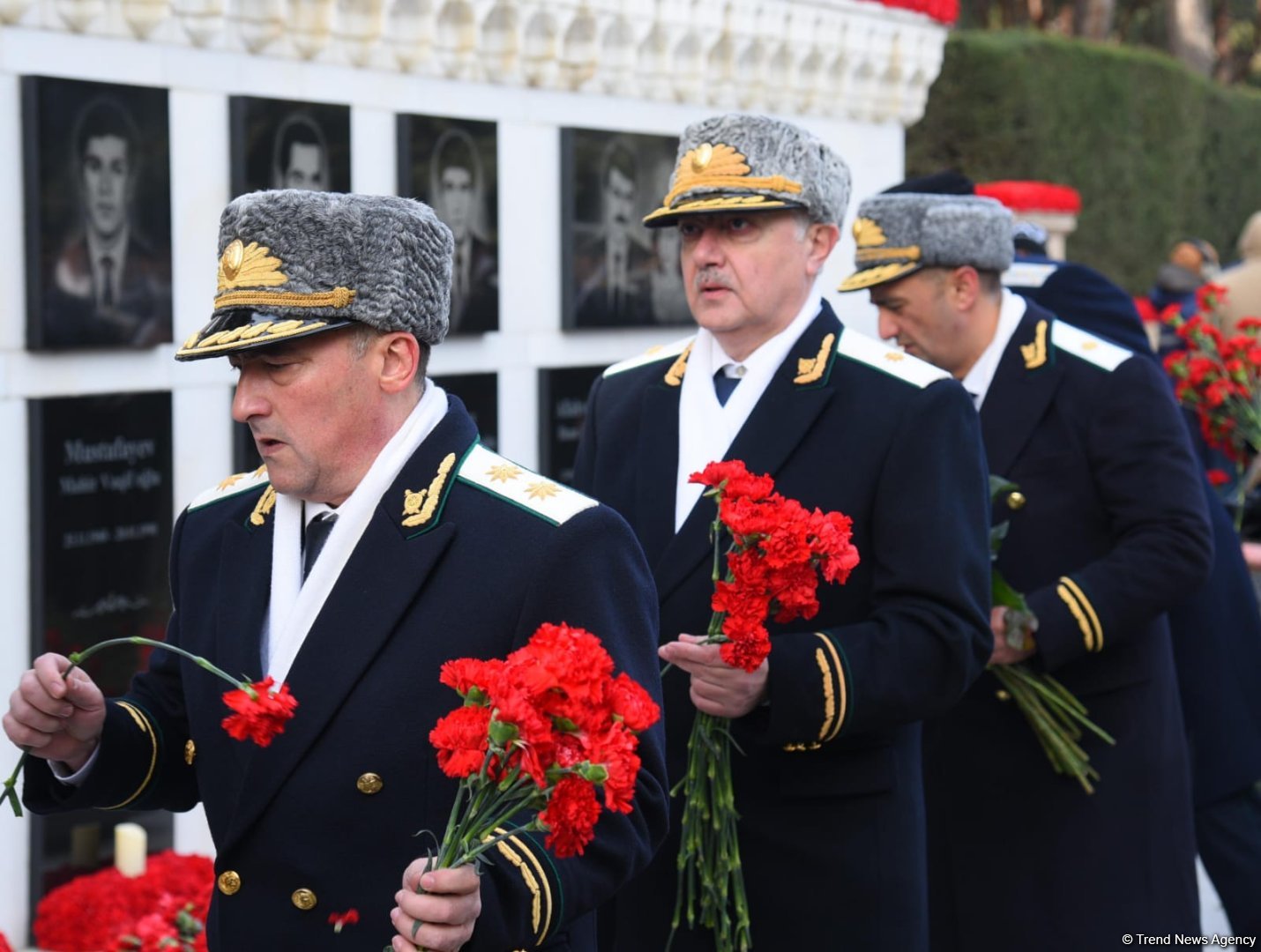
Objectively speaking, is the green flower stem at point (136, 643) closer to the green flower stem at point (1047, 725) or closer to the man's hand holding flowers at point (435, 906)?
the man's hand holding flowers at point (435, 906)

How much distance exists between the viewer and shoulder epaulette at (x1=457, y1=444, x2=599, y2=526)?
2672mm

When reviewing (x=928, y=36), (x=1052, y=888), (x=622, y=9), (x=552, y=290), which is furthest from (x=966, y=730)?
(x=928, y=36)

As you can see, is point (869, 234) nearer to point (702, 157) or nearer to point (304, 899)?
point (702, 157)

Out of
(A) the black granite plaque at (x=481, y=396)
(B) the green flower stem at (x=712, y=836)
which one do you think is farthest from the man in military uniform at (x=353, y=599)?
(A) the black granite plaque at (x=481, y=396)

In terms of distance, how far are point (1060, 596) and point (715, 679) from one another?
1.40m

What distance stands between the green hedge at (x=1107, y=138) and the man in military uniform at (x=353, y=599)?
1394 cm

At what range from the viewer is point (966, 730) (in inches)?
181

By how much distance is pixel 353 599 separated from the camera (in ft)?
8.57

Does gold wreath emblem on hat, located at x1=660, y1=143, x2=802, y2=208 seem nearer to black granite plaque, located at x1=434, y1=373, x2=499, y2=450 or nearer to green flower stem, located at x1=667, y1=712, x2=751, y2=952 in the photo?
green flower stem, located at x1=667, y1=712, x2=751, y2=952

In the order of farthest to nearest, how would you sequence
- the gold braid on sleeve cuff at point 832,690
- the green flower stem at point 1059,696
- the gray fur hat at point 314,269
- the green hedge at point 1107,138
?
the green hedge at point 1107,138, the green flower stem at point 1059,696, the gold braid on sleeve cuff at point 832,690, the gray fur hat at point 314,269

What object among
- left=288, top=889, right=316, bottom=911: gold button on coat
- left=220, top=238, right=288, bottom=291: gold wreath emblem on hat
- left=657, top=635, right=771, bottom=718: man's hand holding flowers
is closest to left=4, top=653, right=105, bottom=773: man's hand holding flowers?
left=288, top=889, right=316, bottom=911: gold button on coat

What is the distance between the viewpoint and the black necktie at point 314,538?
2725mm

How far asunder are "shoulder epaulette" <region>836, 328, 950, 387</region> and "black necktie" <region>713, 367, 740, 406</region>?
0.21m

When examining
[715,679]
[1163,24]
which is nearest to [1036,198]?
[715,679]
